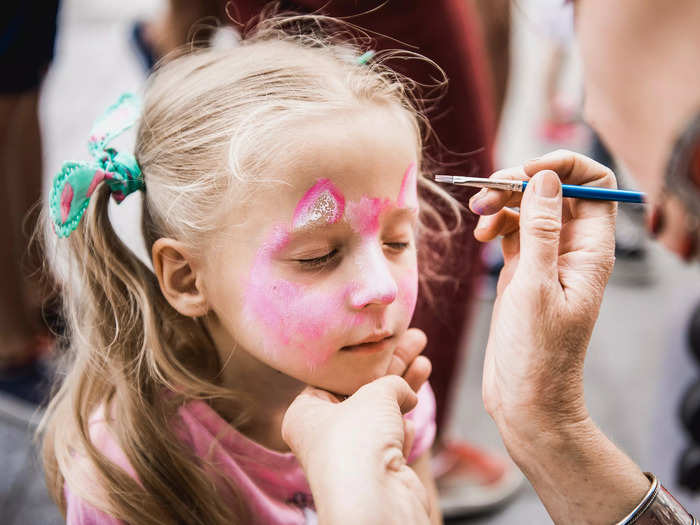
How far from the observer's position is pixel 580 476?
649 mm

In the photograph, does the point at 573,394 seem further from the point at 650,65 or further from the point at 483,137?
the point at 483,137

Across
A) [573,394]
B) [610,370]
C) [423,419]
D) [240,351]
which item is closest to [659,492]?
[573,394]

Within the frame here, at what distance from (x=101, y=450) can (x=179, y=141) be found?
0.38 metres

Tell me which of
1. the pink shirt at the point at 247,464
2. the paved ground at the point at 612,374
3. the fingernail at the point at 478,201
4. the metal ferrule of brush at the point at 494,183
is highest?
the metal ferrule of brush at the point at 494,183

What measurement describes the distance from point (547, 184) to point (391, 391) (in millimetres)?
248

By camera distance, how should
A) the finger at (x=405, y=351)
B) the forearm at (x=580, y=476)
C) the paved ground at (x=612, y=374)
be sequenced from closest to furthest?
the forearm at (x=580, y=476)
the finger at (x=405, y=351)
the paved ground at (x=612, y=374)

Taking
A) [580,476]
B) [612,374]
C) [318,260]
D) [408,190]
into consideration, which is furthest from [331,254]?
[612,374]

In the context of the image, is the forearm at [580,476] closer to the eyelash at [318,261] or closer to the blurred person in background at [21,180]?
the eyelash at [318,261]

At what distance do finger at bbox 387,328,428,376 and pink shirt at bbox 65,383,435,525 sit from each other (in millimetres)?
195

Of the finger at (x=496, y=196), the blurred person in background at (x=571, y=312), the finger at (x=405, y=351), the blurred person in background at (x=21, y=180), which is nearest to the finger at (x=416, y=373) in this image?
the finger at (x=405, y=351)

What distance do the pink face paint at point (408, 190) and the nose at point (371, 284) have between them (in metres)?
0.07

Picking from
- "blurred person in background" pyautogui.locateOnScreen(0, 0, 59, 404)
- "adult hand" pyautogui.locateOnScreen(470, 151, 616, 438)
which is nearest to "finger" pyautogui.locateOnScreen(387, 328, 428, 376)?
"adult hand" pyautogui.locateOnScreen(470, 151, 616, 438)

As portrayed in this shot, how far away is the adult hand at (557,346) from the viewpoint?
63 centimetres

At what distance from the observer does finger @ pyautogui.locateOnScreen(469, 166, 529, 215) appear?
2.22ft
